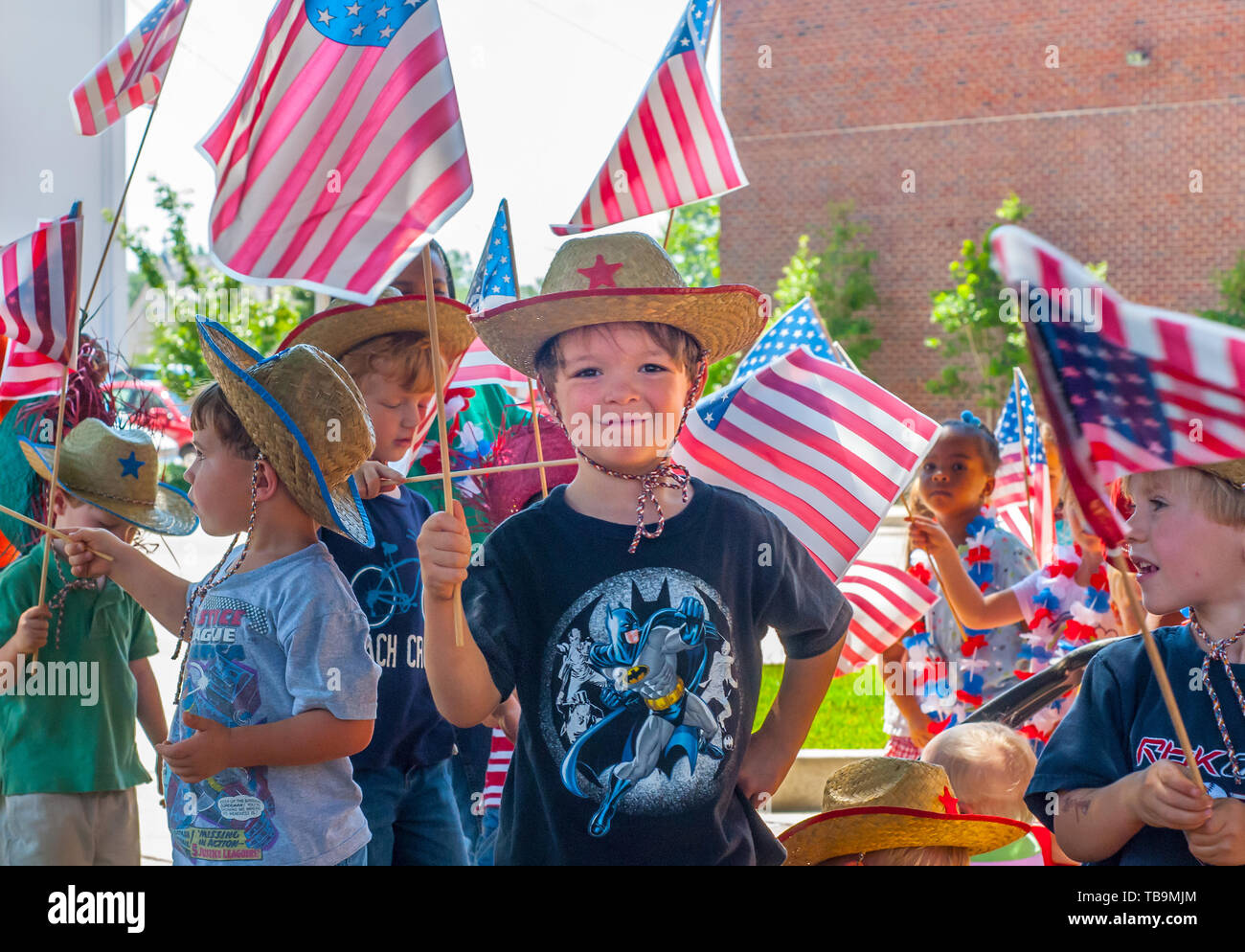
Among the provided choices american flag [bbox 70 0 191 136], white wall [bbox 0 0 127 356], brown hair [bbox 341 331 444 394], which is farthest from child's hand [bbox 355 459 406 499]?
white wall [bbox 0 0 127 356]

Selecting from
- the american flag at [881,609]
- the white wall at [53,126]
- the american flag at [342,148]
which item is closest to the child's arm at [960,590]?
the american flag at [881,609]

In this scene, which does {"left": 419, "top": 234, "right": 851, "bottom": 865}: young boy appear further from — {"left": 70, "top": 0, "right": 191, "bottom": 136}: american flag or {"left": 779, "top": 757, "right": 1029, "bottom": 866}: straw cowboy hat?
{"left": 70, "top": 0, "right": 191, "bottom": 136}: american flag

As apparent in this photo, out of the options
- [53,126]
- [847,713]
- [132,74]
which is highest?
[53,126]

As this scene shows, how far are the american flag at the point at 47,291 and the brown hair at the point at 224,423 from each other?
899 mm

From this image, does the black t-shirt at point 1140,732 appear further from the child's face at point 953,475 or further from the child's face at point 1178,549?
the child's face at point 953,475

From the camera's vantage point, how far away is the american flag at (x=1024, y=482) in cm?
473

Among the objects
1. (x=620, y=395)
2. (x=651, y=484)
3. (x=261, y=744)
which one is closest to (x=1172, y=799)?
(x=651, y=484)

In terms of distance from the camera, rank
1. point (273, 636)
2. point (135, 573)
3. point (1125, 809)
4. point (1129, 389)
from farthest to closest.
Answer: point (135, 573) < point (273, 636) < point (1125, 809) < point (1129, 389)

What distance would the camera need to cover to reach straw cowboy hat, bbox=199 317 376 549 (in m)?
2.43

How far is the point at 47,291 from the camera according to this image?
3289 millimetres

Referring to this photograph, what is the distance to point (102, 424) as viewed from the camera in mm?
3498

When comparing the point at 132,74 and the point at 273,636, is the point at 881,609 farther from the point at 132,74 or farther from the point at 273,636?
the point at 132,74

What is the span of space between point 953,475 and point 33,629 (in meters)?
3.24
